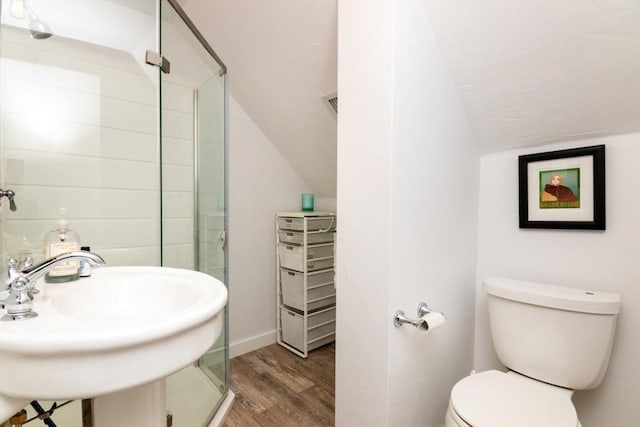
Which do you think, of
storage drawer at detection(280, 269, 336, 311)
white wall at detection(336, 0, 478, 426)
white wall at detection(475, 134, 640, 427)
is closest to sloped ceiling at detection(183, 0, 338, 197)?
white wall at detection(336, 0, 478, 426)

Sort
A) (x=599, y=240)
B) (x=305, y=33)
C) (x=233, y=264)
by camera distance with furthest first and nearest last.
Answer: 1. (x=233, y=264)
2. (x=305, y=33)
3. (x=599, y=240)

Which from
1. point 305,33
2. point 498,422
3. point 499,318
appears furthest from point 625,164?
point 305,33

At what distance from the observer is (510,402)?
94cm

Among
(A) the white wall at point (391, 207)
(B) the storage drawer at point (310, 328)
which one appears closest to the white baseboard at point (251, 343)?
(B) the storage drawer at point (310, 328)

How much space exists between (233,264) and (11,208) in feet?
3.69

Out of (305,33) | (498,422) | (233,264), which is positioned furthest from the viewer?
(233,264)

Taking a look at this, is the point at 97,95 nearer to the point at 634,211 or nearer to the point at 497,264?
the point at 497,264

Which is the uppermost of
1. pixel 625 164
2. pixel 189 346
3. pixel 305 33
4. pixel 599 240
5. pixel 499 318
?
pixel 305 33

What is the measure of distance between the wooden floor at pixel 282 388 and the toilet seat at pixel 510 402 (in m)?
0.72

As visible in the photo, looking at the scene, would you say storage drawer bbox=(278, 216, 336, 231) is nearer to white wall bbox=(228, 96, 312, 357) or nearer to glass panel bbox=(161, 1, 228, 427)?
white wall bbox=(228, 96, 312, 357)

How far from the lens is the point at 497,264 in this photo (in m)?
1.40

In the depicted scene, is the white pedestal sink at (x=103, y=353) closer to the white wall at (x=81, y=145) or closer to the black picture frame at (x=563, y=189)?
the white wall at (x=81, y=145)

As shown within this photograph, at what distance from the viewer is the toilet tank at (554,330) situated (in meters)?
1.00

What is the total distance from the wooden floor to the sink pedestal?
80 centimetres
